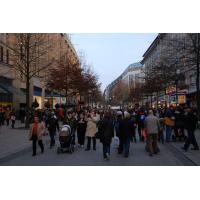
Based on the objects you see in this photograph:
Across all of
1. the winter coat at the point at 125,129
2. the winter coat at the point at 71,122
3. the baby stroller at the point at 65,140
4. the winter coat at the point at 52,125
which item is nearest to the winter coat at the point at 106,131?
the winter coat at the point at 125,129

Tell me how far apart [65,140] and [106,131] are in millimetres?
3008

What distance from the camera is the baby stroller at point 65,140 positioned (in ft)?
59.2

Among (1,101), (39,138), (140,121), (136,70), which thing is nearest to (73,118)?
(39,138)

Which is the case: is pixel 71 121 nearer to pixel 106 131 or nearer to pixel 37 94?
pixel 106 131

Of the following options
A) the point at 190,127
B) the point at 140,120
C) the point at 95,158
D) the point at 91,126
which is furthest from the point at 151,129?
A: the point at 140,120

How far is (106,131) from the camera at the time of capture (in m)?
15.8

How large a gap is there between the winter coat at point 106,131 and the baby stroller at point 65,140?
2.45 metres

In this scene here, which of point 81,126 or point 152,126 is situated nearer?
point 152,126

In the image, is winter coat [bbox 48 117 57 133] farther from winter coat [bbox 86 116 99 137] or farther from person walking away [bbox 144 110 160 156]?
person walking away [bbox 144 110 160 156]

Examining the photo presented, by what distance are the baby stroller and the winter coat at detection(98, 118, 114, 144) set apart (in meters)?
2.45

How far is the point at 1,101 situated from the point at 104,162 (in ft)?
118

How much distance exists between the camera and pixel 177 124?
22.0 meters

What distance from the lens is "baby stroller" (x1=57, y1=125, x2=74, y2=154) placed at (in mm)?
18044

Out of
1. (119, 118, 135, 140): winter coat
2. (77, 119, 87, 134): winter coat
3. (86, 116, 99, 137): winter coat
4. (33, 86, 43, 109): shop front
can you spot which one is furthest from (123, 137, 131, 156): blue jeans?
(33, 86, 43, 109): shop front
